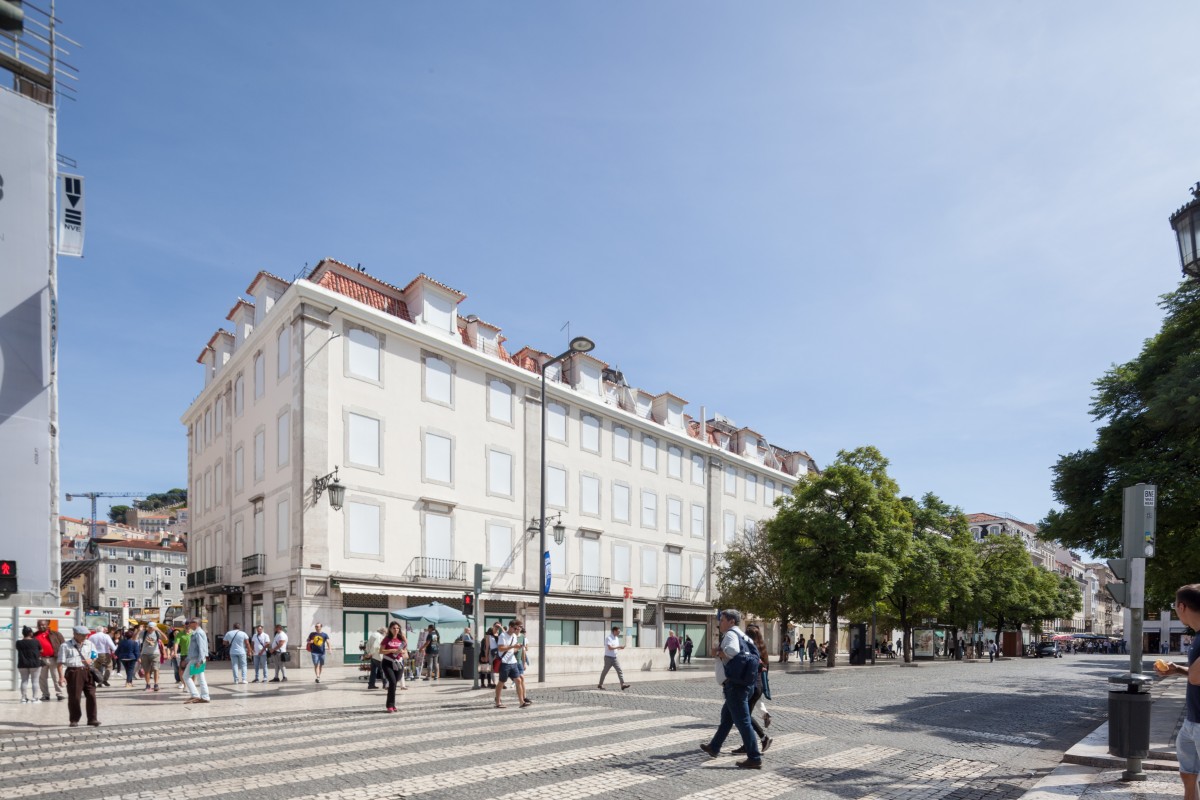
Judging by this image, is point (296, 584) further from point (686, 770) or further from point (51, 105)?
point (686, 770)

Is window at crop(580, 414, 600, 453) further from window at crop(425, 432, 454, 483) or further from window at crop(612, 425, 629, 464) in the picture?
window at crop(425, 432, 454, 483)

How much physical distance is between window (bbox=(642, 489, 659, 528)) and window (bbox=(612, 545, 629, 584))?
2288mm

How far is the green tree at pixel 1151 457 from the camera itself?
17.0 m

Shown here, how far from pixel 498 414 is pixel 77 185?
19.4 metres

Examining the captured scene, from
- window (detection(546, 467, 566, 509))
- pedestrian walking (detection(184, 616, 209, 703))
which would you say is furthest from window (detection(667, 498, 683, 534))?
pedestrian walking (detection(184, 616, 209, 703))

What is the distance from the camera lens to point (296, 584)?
2978 centimetres

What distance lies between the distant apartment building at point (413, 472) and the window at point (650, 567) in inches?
4.4

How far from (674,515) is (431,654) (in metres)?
27.4

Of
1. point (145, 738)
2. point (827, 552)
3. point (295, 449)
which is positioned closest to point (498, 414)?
point (295, 449)

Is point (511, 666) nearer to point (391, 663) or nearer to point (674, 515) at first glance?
point (391, 663)

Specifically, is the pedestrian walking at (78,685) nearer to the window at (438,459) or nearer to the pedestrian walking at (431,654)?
the pedestrian walking at (431,654)

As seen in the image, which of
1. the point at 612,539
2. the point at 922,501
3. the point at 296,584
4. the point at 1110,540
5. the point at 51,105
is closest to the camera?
the point at 1110,540

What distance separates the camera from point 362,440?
32.5 m

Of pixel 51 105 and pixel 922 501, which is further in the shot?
pixel 922 501
